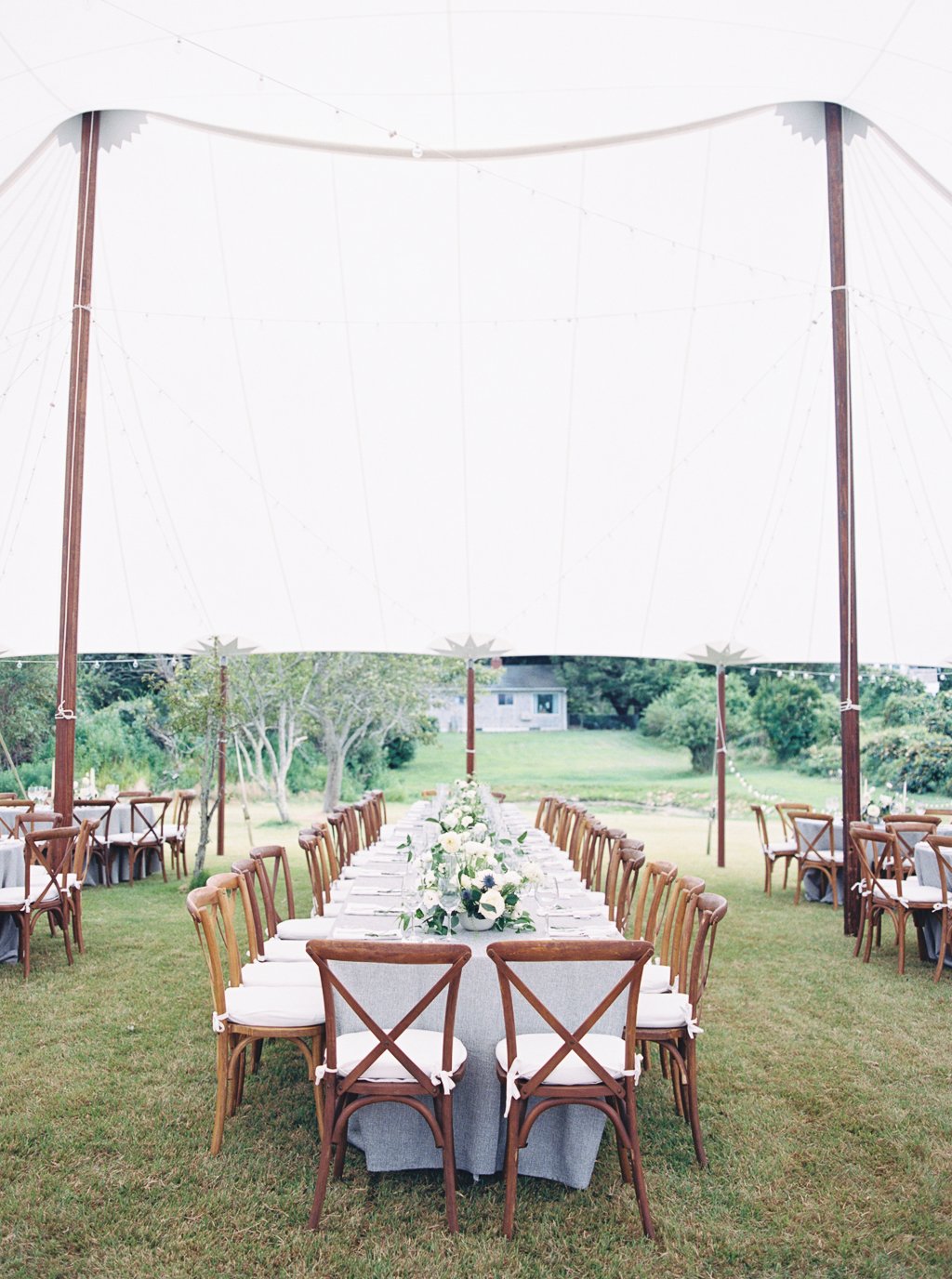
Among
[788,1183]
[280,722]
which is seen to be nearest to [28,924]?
[788,1183]

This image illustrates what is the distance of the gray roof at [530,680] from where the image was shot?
21.0 m

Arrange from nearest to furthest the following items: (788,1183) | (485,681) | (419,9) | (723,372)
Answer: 1. (788,1183)
2. (419,9)
3. (723,372)
4. (485,681)

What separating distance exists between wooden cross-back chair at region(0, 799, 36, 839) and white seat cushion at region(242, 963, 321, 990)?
407 centimetres

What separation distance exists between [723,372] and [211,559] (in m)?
5.17

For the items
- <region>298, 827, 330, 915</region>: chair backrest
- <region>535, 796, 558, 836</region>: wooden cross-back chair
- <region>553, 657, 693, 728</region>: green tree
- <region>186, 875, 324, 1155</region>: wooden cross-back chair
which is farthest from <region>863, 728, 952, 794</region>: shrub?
<region>186, 875, 324, 1155</region>: wooden cross-back chair

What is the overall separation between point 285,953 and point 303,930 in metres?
0.41

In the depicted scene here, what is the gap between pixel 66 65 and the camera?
5320 mm

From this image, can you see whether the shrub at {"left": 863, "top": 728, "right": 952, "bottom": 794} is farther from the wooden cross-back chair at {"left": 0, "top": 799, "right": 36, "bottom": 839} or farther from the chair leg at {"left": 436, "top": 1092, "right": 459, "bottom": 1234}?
the chair leg at {"left": 436, "top": 1092, "right": 459, "bottom": 1234}

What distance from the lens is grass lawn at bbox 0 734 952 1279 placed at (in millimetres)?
2652

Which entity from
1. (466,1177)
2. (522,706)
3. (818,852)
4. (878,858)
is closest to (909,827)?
(878,858)

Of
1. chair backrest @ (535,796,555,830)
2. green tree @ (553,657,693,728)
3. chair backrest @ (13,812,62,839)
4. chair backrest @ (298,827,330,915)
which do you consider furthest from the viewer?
green tree @ (553,657,693,728)

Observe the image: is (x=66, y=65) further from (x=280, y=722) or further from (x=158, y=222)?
(x=280, y=722)

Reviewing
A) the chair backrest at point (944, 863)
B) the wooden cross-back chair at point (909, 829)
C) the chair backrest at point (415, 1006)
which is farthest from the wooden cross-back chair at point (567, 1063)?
the wooden cross-back chair at point (909, 829)

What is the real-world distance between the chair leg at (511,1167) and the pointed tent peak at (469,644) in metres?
7.12
